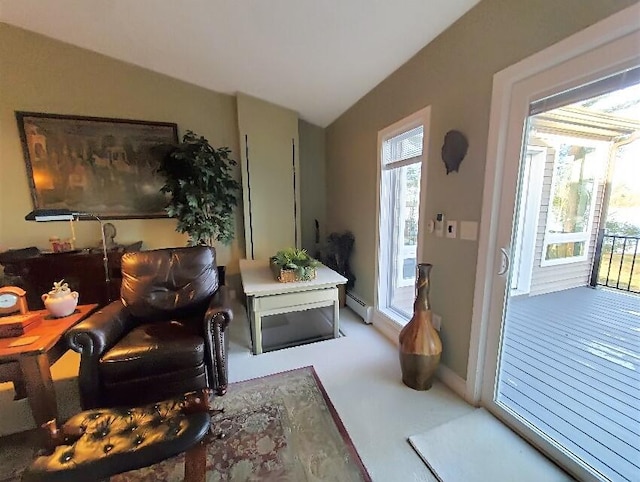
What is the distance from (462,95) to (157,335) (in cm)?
253

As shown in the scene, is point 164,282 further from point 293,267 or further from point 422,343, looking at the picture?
point 422,343

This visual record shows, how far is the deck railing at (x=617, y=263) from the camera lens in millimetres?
1525

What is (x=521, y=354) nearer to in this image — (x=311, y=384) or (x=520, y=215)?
(x=520, y=215)

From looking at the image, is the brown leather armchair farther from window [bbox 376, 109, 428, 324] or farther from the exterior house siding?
the exterior house siding

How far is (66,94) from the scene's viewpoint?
3.08m

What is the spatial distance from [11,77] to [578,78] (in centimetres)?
483

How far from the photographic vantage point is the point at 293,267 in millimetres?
2592

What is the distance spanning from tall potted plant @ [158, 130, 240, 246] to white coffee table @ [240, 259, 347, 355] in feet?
2.93

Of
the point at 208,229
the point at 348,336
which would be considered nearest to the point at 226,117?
the point at 208,229

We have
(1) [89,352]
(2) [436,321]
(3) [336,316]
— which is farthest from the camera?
(3) [336,316]

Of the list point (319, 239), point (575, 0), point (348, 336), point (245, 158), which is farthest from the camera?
point (319, 239)

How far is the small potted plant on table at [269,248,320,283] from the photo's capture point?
2590mm

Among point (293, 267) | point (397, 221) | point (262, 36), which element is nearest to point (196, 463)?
point (293, 267)

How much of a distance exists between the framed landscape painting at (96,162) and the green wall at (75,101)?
0.34ft
